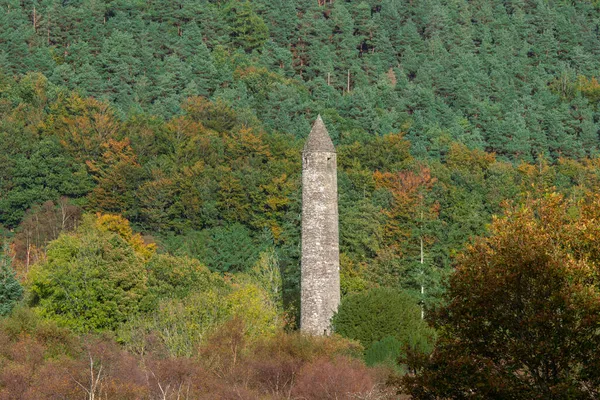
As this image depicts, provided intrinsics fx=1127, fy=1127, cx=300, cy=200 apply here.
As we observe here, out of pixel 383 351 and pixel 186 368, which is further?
pixel 383 351

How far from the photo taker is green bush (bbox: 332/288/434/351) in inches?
1481

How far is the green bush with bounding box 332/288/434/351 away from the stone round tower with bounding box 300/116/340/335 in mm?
793

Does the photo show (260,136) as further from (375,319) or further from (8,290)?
(375,319)

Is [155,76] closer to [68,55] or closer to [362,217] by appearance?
[68,55]

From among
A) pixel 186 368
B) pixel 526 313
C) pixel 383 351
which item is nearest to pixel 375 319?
pixel 383 351

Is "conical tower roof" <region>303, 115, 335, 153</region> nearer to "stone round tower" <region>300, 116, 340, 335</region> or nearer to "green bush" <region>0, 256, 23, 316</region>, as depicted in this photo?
"stone round tower" <region>300, 116, 340, 335</region>

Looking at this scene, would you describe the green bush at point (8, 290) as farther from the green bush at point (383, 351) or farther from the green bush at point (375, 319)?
the green bush at point (383, 351)

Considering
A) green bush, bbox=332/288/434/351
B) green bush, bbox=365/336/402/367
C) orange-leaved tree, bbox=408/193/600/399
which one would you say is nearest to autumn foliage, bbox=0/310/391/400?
green bush, bbox=365/336/402/367

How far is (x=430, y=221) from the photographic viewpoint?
55812 mm

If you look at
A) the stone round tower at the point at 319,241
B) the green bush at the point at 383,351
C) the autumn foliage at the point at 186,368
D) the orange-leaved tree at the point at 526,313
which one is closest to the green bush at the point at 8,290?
the autumn foliage at the point at 186,368

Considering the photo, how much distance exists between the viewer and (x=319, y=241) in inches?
1563

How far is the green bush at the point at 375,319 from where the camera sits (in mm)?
37625

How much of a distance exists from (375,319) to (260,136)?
31984mm

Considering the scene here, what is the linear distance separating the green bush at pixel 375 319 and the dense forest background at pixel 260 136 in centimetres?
306
